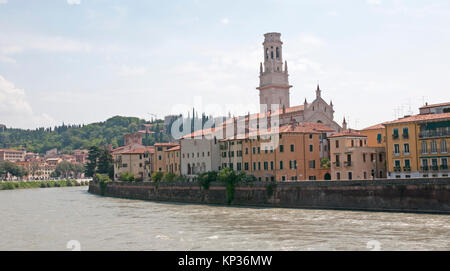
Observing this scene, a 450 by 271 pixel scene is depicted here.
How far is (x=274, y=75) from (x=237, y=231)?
246 feet

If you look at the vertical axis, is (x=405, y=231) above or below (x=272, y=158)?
below

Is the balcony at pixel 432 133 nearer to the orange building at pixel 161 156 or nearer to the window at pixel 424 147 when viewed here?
the window at pixel 424 147

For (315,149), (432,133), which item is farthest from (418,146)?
(315,149)

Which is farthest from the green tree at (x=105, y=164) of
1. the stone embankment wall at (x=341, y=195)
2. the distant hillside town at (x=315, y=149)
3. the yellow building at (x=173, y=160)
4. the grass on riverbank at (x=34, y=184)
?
the stone embankment wall at (x=341, y=195)

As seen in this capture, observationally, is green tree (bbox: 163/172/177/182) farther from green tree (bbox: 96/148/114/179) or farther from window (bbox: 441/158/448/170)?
window (bbox: 441/158/448/170)

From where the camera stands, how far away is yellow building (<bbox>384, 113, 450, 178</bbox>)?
51.3m

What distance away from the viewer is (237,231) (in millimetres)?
37000

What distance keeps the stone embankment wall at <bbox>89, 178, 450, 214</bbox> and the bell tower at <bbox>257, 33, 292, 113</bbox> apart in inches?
1625

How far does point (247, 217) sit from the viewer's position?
47312mm

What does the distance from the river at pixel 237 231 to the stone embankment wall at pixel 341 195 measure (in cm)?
188

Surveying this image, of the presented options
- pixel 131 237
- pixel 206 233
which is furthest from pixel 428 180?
pixel 131 237
